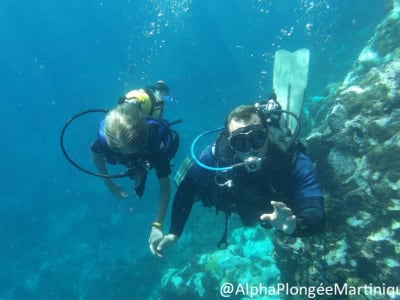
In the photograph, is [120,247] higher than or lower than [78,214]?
lower

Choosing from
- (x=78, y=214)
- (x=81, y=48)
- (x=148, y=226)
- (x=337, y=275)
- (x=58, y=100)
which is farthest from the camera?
(x=81, y=48)

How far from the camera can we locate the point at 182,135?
2272 cm

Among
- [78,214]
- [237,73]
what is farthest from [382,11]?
[78,214]

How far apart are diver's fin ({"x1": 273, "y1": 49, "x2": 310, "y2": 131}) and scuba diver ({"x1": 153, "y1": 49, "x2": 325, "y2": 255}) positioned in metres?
2.77

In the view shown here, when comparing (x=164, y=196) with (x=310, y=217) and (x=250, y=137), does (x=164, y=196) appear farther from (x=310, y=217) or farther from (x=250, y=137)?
(x=310, y=217)

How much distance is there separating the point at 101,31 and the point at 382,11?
77.7 metres

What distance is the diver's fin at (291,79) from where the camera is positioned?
21.5ft

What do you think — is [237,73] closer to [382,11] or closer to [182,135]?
[182,135]

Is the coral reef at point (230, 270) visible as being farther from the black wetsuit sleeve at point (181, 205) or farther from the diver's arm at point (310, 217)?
the diver's arm at point (310, 217)

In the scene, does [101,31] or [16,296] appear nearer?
[16,296]

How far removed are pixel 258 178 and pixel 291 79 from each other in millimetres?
4427

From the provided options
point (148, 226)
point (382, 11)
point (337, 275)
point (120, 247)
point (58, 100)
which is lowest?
point (337, 275)

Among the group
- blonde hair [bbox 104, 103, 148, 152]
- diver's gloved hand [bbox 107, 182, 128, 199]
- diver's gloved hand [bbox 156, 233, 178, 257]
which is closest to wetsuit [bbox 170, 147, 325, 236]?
diver's gloved hand [bbox 156, 233, 178, 257]

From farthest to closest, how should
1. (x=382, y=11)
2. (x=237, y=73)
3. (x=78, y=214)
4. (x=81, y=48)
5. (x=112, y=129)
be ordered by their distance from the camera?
1. (x=81, y=48)
2. (x=237, y=73)
3. (x=78, y=214)
4. (x=382, y=11)
5. (x=112, y=129)
